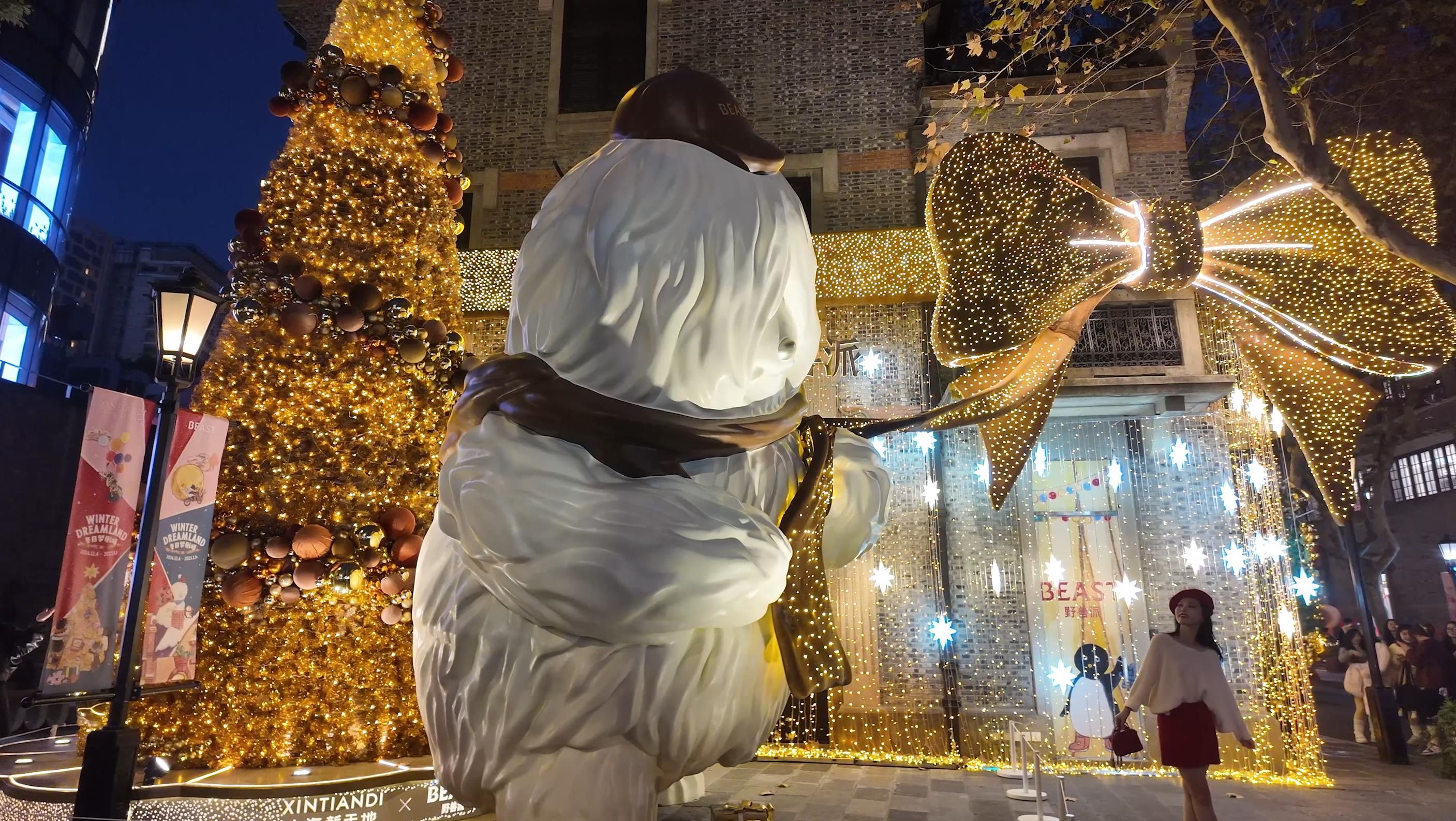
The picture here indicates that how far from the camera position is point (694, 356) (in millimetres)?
1171

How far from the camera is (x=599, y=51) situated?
8633 millimetres

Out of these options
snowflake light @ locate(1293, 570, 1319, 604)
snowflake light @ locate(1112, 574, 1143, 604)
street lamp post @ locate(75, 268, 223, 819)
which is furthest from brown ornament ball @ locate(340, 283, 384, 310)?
snowflake light @ locate(1293, 570, 1319, 604)

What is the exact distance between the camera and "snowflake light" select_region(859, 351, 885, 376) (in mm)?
7344

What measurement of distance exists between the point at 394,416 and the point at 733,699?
12.6 ft

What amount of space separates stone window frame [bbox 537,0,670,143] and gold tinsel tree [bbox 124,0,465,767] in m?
3.69

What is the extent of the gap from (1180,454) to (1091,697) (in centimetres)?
256

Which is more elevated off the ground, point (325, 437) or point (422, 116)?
point (422, 116)

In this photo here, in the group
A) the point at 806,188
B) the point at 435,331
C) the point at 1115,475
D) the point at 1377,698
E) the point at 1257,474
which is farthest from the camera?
the point at 806,188

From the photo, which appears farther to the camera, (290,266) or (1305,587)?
(1305,587)

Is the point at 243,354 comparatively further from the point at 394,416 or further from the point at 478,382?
the point at 478,382

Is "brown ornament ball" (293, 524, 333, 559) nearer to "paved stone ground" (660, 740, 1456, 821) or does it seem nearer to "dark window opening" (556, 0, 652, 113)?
"paved stone ground" (660, 740, 1456, 821)

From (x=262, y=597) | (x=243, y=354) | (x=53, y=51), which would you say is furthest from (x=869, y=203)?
(x=53, y=51)

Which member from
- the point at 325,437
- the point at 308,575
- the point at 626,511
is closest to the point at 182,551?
the point at 308,575

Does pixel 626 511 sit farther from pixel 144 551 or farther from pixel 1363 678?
pixel 1363 678
